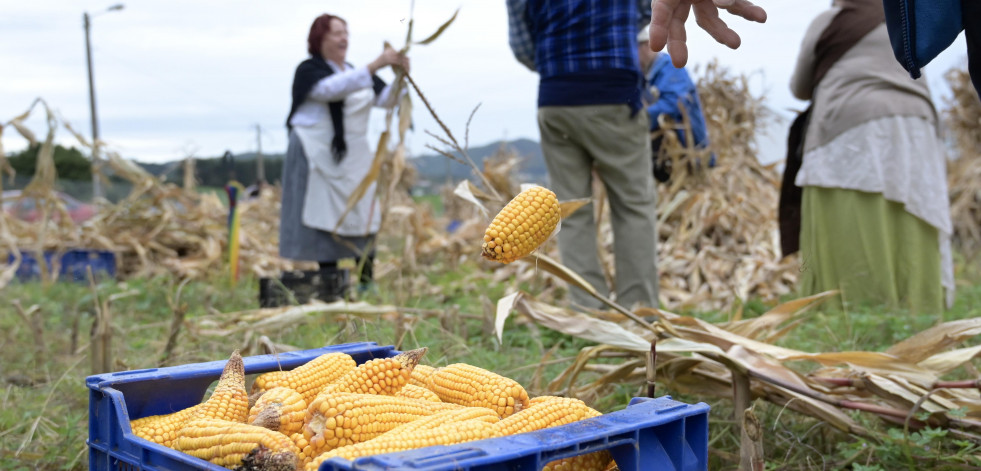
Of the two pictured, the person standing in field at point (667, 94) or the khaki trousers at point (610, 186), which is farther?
the person standing in field at point (667, 94)

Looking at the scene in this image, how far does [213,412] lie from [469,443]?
2.42ft

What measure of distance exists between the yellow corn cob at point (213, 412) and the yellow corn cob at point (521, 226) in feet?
2.17

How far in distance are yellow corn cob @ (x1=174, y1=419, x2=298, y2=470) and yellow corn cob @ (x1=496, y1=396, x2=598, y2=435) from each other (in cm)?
39

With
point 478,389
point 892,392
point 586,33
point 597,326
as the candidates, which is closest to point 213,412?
point 478,389

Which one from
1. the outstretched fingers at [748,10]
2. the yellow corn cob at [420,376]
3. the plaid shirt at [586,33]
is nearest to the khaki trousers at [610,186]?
the plaid shirt at [586,33]

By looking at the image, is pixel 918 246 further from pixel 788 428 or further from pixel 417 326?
pixel 417 326

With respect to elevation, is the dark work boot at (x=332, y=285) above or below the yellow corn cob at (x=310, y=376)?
below

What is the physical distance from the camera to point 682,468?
1479 mm

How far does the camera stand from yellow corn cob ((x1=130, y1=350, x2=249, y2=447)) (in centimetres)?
175

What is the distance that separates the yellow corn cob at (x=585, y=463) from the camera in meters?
1.54

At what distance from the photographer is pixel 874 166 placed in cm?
439

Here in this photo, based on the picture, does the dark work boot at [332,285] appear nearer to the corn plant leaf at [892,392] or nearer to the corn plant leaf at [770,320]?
the corn plant leaf at [770,320]

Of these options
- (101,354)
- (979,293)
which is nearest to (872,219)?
(979,293)

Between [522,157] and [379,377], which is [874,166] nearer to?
[379,377]
